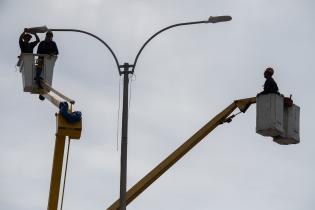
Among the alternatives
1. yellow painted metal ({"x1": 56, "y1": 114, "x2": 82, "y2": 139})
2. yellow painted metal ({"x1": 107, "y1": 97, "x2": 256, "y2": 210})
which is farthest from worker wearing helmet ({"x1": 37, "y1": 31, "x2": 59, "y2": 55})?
yellow painted metal ({"x1": 107, "y1": 97, "x2": 256, "y2": 210})

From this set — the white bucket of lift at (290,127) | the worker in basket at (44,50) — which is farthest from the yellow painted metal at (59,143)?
the white bucket of lift at (290,127)

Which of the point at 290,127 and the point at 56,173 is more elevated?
the point at 290,127

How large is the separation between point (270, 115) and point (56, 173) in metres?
5.58

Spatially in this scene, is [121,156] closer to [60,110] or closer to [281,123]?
[60,110]

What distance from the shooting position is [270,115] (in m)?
28.9

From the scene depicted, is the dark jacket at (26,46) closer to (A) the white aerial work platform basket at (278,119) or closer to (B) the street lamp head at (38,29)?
(B) the street lamp head at (38,29)

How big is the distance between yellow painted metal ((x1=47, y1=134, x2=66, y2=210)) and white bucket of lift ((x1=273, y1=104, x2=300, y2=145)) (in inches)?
217

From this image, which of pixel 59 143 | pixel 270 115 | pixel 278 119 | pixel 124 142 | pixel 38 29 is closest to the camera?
pixel 124 142

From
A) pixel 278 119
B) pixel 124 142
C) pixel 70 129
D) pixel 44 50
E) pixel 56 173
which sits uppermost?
pixel 44 50

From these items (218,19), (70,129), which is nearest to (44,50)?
(70,129)

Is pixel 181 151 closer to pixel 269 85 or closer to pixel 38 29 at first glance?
pixel 269 85

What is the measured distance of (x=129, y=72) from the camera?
2688cm

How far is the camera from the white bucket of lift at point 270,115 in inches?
1134

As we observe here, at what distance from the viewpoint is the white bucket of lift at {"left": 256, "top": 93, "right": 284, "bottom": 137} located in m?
28.8
